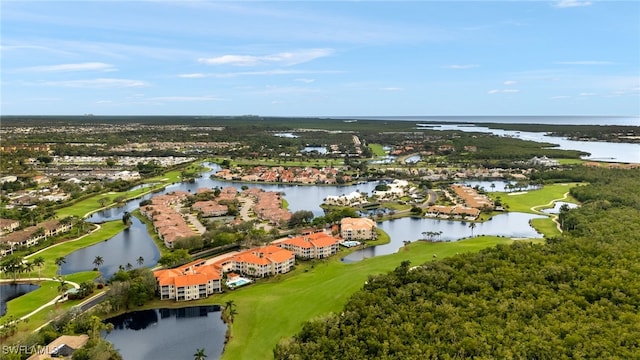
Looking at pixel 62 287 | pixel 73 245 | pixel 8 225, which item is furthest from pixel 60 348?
pixel 8 225

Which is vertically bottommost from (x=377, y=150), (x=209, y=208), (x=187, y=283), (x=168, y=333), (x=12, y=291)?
(x=168, y=333)

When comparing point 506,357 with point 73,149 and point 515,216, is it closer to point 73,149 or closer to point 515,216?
point 515,216

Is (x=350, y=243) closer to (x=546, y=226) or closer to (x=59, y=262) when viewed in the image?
(x=546, y=226)

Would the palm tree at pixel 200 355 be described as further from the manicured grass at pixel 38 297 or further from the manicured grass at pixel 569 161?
the manicured grass at pixel 569 161

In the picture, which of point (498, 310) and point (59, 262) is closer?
point (498, 310)

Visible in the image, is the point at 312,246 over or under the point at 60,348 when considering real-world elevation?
over

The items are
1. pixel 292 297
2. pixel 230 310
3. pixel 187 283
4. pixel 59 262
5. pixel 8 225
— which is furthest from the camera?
pixel 8 225

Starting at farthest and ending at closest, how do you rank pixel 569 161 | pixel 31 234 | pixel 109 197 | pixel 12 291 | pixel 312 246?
pixel 569 161
pixel 109 197
pixel 31 234
pixel 312 246
pixel 12 291
